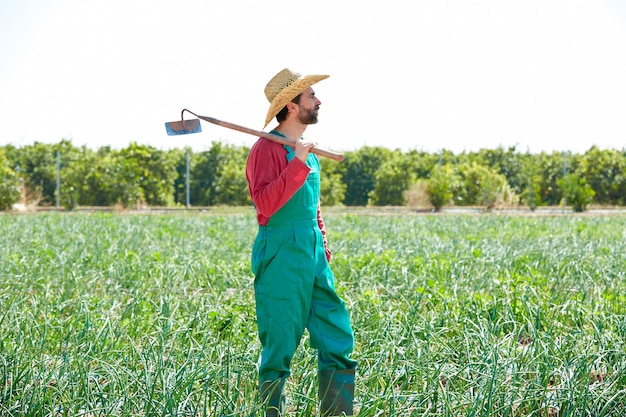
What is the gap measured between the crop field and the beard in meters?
1.01

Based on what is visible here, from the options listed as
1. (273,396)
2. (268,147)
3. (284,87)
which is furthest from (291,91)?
(273,396)

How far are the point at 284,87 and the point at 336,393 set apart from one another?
1.19m

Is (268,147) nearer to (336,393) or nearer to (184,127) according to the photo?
(184,127)

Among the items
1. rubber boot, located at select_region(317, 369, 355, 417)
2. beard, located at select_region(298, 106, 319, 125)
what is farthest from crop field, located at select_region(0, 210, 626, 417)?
beard, located at select_region(298, 106, 319, 125)

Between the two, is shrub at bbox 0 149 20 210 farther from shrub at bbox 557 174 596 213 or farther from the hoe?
the hoe

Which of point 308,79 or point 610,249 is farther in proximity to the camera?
point 610,249

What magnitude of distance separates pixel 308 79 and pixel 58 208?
1840cm

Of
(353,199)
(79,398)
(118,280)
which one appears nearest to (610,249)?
(118,280)

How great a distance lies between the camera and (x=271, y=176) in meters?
2.45

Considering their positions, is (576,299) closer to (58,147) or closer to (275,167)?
(275,167)

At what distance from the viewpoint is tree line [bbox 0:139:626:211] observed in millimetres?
18906

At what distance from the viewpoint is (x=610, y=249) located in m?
6.72

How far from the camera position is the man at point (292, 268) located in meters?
2.38

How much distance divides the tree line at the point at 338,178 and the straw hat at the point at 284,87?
16.9 metres
